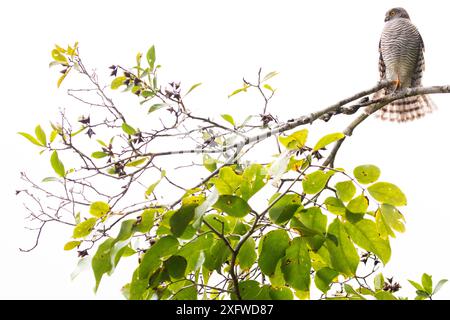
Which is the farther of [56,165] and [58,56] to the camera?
[58,56]

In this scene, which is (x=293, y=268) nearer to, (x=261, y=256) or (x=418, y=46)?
(x=261, y=256)

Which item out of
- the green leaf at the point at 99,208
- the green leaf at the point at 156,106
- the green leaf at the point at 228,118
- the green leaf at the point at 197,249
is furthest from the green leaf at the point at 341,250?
the green leaf at the point at 156,106

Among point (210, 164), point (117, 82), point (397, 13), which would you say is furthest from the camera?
point (397, 13)

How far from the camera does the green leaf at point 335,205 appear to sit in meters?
1.09

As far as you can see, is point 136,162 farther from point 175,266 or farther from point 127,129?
point 175,266

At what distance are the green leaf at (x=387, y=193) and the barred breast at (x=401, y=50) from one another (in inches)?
106

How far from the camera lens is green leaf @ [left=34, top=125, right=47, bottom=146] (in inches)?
64.9

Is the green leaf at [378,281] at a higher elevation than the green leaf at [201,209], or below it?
higher

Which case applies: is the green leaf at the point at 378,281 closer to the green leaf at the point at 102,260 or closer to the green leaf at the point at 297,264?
the green leaf at the point at 297,264

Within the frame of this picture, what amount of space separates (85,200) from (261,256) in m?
0.80

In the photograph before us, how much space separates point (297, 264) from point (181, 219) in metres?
0.24

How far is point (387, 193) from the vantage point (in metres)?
1.08

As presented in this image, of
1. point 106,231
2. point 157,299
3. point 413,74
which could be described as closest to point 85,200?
point 106,231

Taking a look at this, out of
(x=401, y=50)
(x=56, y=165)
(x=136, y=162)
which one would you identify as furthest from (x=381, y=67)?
(x=56, y=165)
